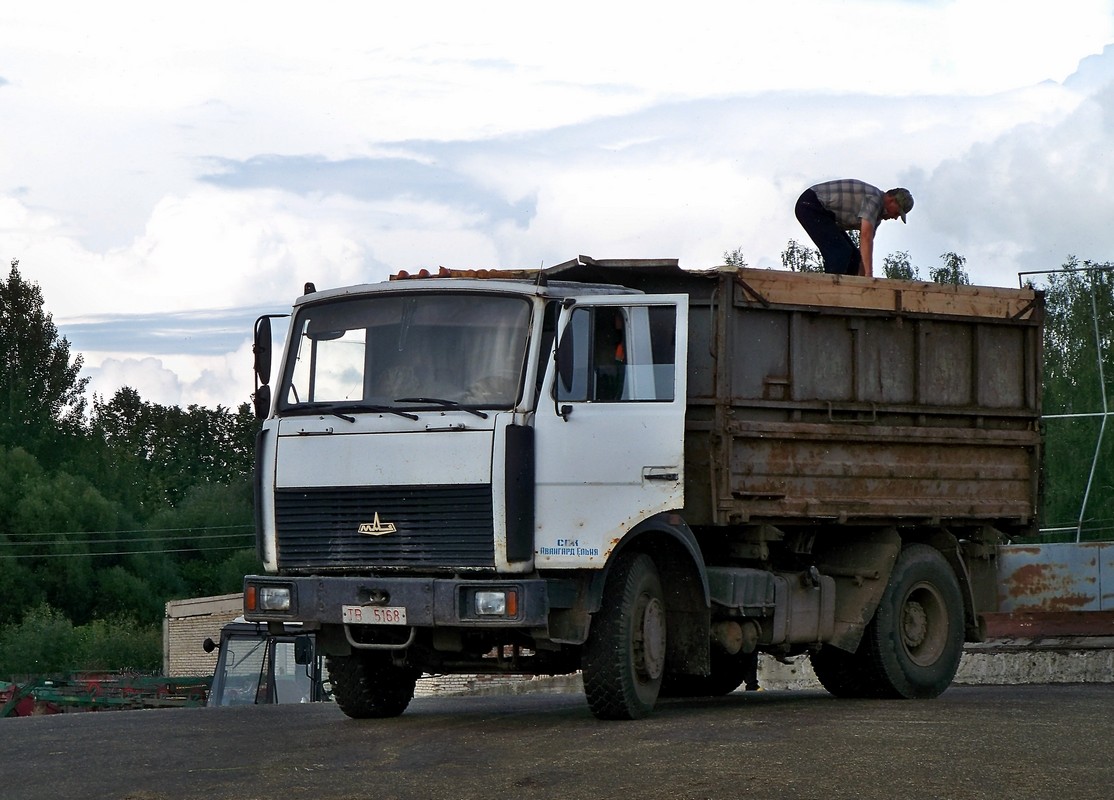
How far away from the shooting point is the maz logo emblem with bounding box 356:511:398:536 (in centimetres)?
1109

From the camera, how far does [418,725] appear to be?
11789 millimetres

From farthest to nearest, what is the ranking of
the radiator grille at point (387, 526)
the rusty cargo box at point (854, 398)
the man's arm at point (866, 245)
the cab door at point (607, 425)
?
1. the man's arm at point (866, 245)
2. the rusty cargo box at point (854, 398)
3. the cab door at point (607, 425)
4. the radiator grille at point (387, 526)

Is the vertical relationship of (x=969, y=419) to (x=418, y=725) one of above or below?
above

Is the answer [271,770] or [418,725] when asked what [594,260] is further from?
[271,770]

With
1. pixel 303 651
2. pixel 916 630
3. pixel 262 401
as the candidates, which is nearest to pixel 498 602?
pixel 262 401

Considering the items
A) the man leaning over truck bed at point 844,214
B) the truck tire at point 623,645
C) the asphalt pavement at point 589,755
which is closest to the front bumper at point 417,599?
the truck tire at point 623,645

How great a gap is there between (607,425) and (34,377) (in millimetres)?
71602

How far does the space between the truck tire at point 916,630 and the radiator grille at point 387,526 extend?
167 inches

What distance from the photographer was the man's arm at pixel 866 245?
565 inches

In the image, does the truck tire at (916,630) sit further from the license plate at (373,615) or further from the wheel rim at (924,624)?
the license plate at (373,615)

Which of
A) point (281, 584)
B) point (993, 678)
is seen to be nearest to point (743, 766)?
point (281, 584)

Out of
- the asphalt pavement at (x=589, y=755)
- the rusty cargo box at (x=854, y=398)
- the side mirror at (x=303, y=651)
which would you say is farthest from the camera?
the side mirror at (x=303, y=651)

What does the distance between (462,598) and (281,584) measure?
4.25 feet

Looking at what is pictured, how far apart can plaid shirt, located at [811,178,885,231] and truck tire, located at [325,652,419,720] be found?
516 cm
